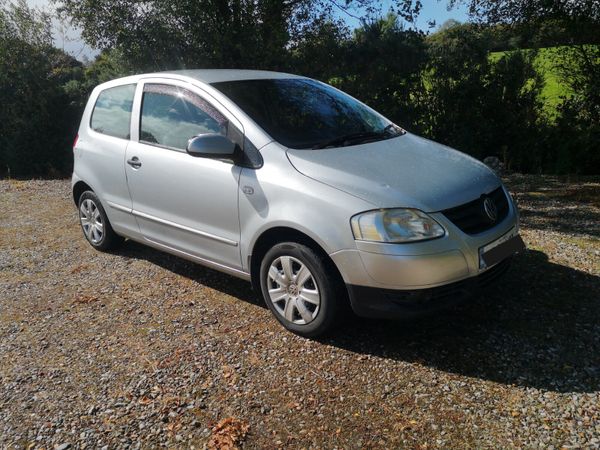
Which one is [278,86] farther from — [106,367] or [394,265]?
[106,367]

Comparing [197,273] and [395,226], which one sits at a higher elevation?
[395,226]

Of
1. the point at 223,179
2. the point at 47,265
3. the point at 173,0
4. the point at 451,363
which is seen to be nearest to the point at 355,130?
the point at 223,179

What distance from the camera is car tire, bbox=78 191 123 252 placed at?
18.3 ft

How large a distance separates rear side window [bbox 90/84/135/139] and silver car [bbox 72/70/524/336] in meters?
0.02

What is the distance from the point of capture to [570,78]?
9.21 m

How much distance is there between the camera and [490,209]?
144 inches

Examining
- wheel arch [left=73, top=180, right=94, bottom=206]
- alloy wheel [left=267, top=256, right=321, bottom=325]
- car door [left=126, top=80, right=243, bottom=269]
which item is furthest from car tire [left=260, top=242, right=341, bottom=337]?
wheel arch [left=73, top=180, right=94, bottom=206]

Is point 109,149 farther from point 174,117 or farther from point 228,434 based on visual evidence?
point 228,434

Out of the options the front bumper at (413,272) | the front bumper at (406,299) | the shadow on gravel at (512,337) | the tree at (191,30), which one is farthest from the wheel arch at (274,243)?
the tree at (191,30)

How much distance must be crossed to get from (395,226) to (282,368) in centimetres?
118

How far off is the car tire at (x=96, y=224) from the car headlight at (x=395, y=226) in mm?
3261

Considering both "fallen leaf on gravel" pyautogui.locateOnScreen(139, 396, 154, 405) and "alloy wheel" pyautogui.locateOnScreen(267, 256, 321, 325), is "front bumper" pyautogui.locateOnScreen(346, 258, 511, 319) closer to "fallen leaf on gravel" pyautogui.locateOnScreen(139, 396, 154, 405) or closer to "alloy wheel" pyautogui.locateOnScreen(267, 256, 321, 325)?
"alloy wheel" pyautogui.locateOnScreen(267, 256, 321, 325)

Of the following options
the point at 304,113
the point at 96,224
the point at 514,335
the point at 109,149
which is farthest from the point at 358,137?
the point at 96,224

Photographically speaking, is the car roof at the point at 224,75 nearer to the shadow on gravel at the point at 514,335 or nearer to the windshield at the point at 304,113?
the windshield at the point at 304,113
